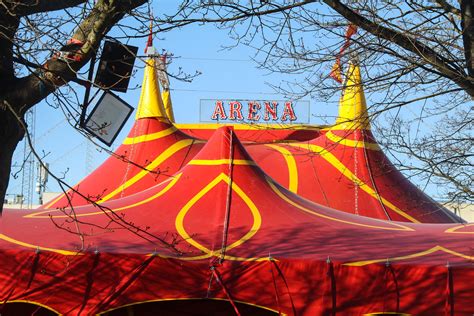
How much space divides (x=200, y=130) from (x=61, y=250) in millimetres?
7725

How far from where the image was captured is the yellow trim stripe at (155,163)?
37.4ft

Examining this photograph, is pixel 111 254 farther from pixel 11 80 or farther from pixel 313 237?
pixel 11 80

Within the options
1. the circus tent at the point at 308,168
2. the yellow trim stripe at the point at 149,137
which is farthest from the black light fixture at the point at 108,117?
the yellow trim stripe at the point at 149,137

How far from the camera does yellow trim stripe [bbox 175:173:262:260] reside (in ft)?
22.1

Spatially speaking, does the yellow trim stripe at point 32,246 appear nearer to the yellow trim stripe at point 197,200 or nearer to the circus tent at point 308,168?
the yellow trim stripe at point 197,200

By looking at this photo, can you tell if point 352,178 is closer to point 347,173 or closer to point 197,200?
point 347,173

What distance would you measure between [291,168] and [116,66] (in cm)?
714

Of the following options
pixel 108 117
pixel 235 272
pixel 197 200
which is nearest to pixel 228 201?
pixel 197 200

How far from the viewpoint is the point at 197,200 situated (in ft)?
25.0

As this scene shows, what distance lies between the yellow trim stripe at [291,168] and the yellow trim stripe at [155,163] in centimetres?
143

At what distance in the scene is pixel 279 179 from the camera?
1163 cm

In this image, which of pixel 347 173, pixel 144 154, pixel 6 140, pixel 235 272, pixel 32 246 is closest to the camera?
pixel 6 140

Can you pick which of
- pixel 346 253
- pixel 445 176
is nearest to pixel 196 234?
pixel 346 253

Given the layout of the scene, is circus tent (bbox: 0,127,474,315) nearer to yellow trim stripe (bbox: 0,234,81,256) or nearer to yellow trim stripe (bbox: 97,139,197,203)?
yellow trim stripe (bbox: 0,234,81,256)
